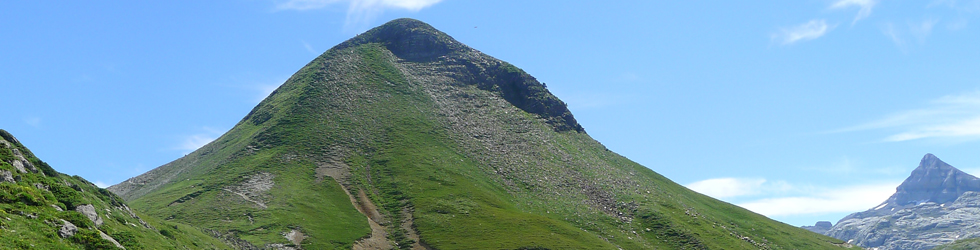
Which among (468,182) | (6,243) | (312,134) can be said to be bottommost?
(6,243)

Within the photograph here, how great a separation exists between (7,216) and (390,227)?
106 m

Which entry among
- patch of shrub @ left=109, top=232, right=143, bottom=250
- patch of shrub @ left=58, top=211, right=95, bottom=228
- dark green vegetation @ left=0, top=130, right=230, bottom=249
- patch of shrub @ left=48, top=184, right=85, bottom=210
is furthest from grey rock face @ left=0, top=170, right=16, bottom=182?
patch of shrub @ left=109, top=232, right=143, bottom=250

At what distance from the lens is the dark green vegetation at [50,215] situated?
39219mm

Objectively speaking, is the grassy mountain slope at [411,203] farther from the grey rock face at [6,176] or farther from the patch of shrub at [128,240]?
the grey rock face at [6,176]

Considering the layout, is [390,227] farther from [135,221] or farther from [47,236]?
[47,236]

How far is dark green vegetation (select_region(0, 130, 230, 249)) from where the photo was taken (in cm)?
3922

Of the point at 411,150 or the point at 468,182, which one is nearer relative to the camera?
the point at 468,182

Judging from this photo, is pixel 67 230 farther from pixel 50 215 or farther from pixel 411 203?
pixel 411 203

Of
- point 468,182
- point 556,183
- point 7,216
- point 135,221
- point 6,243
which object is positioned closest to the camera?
point 6,243

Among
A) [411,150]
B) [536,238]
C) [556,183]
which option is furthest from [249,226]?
[556,183]

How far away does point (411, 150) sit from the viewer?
19512 centimetres

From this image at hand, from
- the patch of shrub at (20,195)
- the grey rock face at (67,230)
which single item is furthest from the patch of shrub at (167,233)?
the grey rock face at (67,230)

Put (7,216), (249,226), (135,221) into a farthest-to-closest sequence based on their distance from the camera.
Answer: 1. (249,226)
2. (135,221)
3. (7,216)

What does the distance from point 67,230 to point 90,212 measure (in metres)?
6.15
